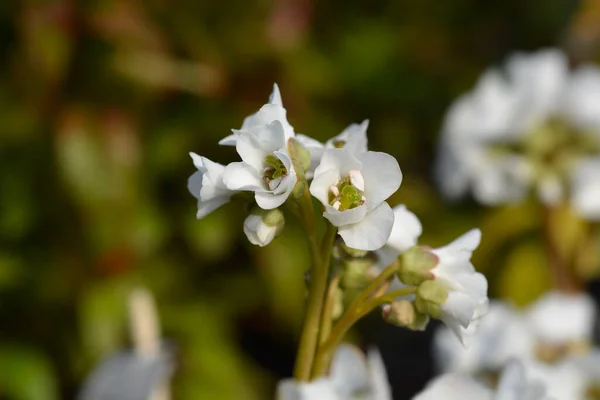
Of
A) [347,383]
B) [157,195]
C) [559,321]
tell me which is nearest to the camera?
[347,383]

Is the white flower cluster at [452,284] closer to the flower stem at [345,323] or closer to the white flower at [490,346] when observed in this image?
the flower stem at [345,323]

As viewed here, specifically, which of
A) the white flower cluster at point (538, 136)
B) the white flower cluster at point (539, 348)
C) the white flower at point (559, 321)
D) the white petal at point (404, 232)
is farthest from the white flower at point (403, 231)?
the white flower cluster at point (538, 136)

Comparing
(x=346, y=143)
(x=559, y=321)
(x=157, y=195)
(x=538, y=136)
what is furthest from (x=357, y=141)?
(x=157, y=195)

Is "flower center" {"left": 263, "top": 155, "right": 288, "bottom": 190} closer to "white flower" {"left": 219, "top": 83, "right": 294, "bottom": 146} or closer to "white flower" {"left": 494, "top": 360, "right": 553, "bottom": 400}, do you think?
"white flower" {"left": 219, "top": 83, "right": 294, "bottom": 146}

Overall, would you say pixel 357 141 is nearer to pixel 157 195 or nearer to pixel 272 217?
pixel 272 217

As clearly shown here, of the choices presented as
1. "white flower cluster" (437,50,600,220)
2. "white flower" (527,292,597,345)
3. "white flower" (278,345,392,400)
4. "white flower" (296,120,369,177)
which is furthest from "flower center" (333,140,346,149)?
"white flower cluster" (437,50,600,220)

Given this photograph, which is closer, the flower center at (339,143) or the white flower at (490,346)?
the flower center at (339,143)

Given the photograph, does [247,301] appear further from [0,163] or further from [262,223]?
[262,223]
